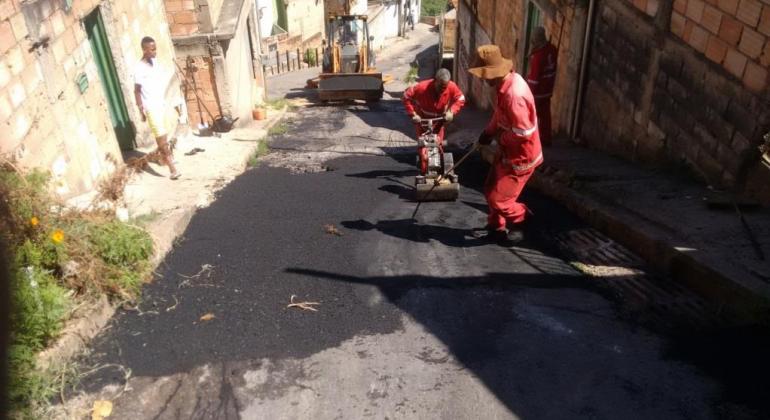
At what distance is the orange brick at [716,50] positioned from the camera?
177 inches

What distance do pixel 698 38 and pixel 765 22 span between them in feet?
2.73

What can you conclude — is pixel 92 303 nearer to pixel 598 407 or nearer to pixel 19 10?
pixel 19 10

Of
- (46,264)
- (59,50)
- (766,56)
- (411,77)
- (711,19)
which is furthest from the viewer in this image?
(411,77)

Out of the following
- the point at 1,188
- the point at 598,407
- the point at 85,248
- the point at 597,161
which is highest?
the point at 1,188

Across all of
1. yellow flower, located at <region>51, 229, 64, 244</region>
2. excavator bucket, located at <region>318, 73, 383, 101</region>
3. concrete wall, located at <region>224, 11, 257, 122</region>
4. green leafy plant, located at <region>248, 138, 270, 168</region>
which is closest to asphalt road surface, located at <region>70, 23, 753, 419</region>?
yellow flower, located at <region>51, 229, 64, 244</region>

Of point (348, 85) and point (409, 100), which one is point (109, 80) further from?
point (348, 85)

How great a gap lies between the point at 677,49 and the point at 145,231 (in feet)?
16.2

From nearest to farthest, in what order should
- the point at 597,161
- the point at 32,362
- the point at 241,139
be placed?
1. the point at 32,362
2. the point at 597,161
3. the point at 241,139

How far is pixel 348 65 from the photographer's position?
53.1 ft

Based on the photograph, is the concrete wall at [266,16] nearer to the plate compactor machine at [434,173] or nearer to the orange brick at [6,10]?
the plate compactor machine at [434,173]

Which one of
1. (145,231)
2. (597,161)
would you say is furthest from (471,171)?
(145,231)

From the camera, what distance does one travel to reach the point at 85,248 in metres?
3.75

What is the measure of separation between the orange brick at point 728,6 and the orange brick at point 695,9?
25 centimetres

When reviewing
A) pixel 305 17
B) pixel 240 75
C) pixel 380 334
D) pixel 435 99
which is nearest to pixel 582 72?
pixel 435 99
